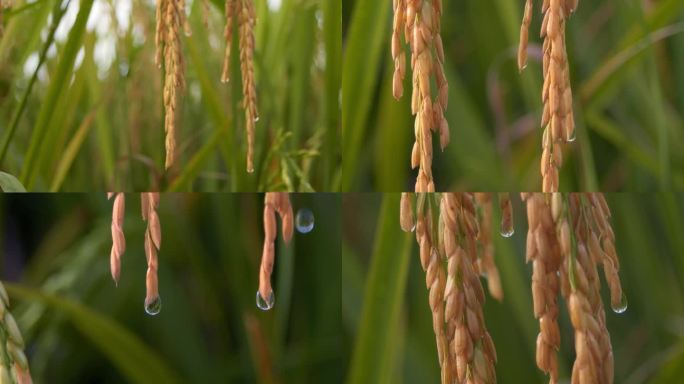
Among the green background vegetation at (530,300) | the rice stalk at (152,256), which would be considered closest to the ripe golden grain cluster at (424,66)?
the rice stalk at (152,256)

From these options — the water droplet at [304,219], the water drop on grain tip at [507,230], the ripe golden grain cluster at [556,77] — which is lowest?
the water drop on grain tip at [507,230]

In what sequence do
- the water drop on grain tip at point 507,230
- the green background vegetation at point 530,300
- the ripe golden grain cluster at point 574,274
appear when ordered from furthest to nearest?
the green background vegetation at point 530,300 → the water drop on grain tip at point 507,230 → the ripe golden grain cluster at point 574,274

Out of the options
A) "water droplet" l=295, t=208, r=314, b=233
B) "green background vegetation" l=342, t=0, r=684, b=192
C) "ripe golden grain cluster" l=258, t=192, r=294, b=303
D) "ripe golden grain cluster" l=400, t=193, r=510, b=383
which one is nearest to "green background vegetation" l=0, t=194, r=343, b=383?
"water droplet" l=295, t=208, r=314, b=233

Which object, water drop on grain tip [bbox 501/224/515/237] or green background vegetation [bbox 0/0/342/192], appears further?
green background vegetation [bbox 0/0/342/192]

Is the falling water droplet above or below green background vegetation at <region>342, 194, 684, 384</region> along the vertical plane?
above

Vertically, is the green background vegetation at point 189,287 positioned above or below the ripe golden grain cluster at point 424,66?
below

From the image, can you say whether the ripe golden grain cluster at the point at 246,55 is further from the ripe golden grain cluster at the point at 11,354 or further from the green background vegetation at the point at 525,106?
the ripe golden grain cluster at the point at 11,354

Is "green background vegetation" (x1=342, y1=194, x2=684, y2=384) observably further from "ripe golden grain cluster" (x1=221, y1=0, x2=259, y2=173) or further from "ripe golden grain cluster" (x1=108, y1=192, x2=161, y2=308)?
"ripe golden grain cluster" (x1=108, y1=192, x2=161, y2=308)
